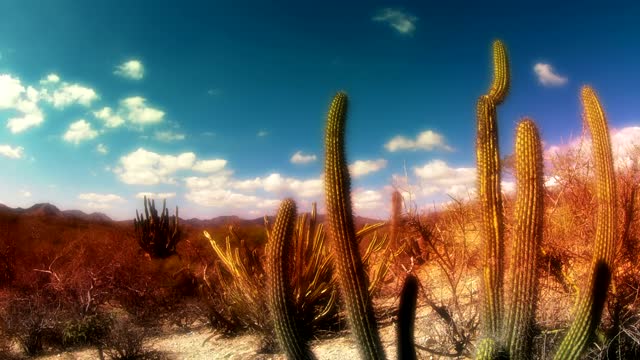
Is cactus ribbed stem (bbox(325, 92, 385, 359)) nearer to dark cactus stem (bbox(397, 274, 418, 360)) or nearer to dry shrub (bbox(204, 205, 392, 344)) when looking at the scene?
dark cactus stem (bbox(397, 274, 418, 360))

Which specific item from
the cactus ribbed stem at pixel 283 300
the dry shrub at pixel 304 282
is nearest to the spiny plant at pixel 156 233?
the dry shrub at pixel 304 282

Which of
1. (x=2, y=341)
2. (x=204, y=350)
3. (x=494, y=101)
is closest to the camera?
(x=494, y=101)

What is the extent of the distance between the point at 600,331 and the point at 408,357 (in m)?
2.44

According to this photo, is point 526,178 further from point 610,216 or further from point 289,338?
point 289,338

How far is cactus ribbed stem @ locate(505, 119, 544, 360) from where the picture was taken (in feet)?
14.0

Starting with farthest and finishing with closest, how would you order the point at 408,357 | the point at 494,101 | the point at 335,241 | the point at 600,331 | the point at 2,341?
the point at 2,341
the point at 600,331
the point at 494,101
the point at 408,357
the point at 335,241

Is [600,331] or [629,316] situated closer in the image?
[600,331]

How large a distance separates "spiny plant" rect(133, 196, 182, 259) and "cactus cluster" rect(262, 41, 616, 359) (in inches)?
445

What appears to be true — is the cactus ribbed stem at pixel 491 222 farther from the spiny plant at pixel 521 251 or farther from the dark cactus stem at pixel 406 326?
the dark cactus stem at pixel 406 326

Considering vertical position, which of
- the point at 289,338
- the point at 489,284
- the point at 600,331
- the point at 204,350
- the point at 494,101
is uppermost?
the point at 494,101

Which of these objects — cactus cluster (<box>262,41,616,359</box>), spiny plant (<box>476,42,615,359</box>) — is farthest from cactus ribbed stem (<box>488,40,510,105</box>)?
cactus cluster (<box>262,41,616,359</box>)

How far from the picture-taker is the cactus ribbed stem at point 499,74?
207 inches

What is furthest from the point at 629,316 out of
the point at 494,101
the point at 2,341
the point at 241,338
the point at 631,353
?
the point at 2,341

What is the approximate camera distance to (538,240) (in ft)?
14.2
